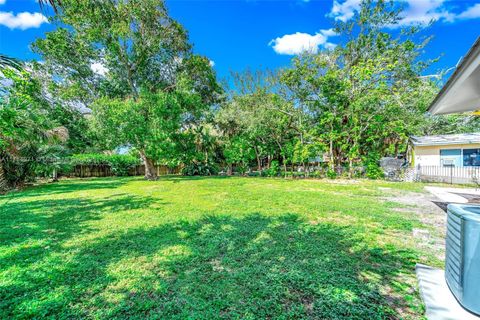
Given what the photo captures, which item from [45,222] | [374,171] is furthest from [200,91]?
[45,222]

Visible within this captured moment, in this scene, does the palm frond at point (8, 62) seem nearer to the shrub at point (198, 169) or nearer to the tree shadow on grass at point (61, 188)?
the tree shadow on grass at point (61, 188)

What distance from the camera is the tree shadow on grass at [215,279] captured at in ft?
6.50

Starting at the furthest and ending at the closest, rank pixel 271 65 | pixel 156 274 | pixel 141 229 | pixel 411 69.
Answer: pixel 271 65, pixel 411 69, pixel 141 229, pixel 156 274

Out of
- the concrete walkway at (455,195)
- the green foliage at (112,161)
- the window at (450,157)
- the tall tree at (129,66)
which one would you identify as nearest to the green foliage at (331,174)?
the concrete walkway at (455,195)

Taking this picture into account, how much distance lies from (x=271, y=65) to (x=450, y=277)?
18781mm

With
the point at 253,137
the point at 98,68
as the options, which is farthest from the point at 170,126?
the point at 98,68

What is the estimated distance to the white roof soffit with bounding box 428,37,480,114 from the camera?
1.86 metres

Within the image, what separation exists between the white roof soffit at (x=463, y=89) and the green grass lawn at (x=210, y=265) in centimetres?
221

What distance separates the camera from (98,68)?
1498 cm

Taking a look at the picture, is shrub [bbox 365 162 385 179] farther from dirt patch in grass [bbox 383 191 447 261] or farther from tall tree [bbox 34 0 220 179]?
tall tree [bbox 34 0 220 179]

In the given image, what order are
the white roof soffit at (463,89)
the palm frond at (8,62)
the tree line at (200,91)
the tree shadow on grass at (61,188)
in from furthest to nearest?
the tree line at (200,91), the tree shadow on grass at (61,188), the palm frond at (8,62), the white roof soffit at (463,89)

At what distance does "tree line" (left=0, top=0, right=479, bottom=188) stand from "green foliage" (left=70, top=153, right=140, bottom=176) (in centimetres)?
341

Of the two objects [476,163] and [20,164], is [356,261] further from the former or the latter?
[476,163]

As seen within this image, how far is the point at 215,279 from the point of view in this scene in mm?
2477
